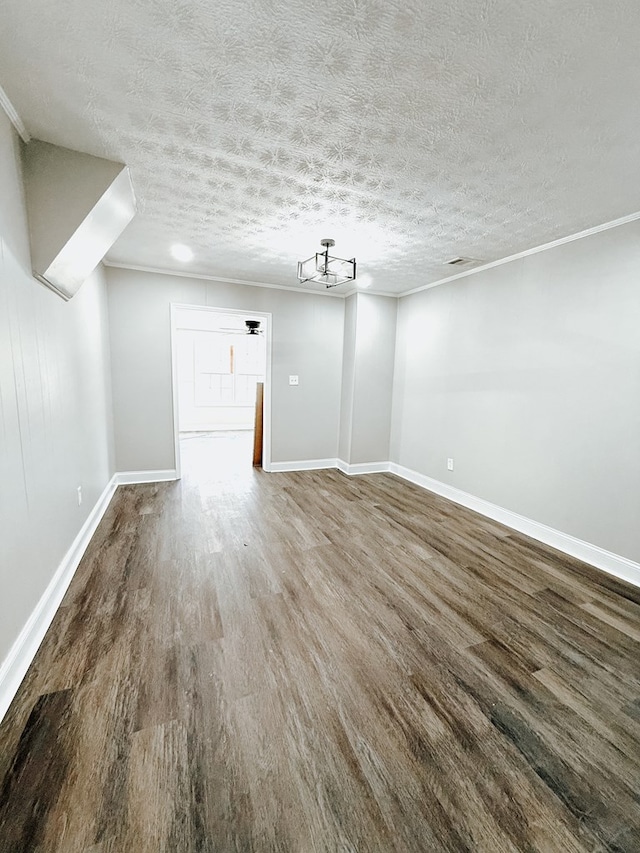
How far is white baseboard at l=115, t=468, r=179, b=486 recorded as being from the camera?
3.82 metres

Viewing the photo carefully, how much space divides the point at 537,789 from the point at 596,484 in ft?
6.77

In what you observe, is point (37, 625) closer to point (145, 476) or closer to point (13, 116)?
point (13, 116)

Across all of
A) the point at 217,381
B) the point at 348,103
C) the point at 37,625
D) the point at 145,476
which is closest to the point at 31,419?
the point at 37,625

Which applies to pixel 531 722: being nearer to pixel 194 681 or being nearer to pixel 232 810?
pixel 232 810

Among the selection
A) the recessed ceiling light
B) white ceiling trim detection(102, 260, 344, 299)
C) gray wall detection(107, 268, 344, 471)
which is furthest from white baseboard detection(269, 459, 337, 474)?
the recessed ceiling light

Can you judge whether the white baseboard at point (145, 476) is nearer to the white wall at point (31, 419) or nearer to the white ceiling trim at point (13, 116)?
the white wall at point (31, 419)

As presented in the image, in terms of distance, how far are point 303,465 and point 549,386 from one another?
3039 millimetres

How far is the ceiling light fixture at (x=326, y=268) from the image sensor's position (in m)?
2.73

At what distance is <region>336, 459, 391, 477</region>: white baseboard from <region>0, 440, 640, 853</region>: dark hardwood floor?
2.05m

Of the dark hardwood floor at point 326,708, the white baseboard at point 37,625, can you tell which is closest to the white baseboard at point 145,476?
the white baseboard at point 37,625

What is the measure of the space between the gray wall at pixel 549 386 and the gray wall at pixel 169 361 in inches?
55.6

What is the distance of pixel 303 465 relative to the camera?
466cm

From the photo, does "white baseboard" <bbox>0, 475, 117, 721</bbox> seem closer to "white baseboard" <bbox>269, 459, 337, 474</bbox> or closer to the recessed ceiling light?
"white baseboard" <bbox>269, 459, 337, 474</bbox>

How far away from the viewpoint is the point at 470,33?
1.08 metres
